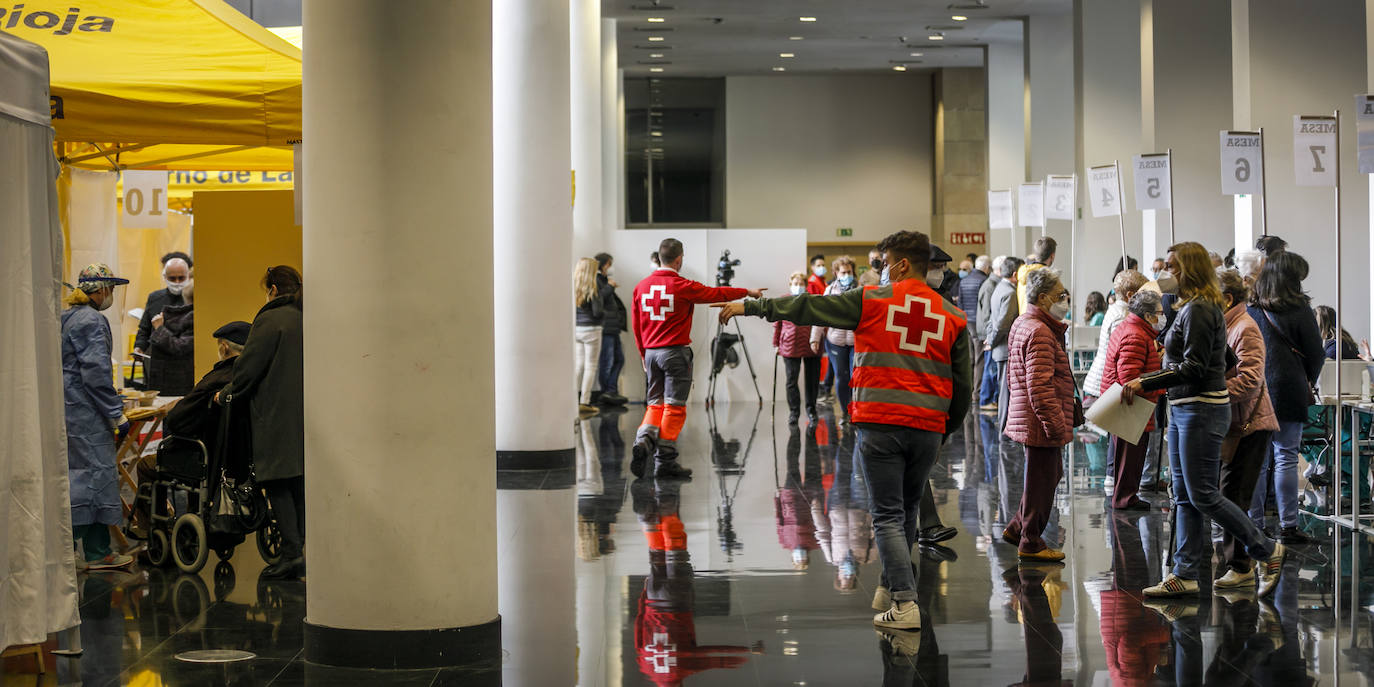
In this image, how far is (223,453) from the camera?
6.61 metres

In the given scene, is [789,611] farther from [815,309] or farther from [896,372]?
[815,309]

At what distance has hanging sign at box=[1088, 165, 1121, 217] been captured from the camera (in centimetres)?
1331

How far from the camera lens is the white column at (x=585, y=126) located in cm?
1566

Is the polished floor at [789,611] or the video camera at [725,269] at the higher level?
the video camera at [725,269]

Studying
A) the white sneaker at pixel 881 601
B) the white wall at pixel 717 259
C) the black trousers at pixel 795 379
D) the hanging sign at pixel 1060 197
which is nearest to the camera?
the white sneaker at pixel 881 601

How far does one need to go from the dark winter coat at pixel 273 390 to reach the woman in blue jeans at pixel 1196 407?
398 centimetres

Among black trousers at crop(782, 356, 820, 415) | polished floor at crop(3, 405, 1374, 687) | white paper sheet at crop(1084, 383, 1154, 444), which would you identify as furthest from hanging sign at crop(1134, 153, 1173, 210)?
white paper sheet at crop(1084, 383, 1154, 444)

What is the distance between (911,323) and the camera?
17.4 ft

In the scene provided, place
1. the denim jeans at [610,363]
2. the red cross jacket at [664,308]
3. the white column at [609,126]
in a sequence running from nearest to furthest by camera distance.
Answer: the red cross jacket at [664,308] < the denim jeans at [610,363] < the white column at [609,126]

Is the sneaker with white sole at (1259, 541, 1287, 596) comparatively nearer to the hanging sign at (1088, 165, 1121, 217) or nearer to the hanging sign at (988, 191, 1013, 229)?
the hanging sign at (1088, 165, 1121, 217)

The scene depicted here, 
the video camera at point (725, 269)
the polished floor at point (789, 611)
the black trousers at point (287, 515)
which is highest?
the video camera at point (725, 269)

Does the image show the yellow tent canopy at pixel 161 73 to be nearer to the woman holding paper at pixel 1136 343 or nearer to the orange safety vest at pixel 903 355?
the orange safety vest at pixel 903 355

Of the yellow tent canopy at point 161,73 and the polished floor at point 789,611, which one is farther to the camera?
the yellow tent canopy at point 161,73

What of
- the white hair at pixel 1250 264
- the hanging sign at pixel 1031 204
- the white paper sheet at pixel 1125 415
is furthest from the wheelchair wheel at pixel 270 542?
the hanging sign at pixel 1031 204
